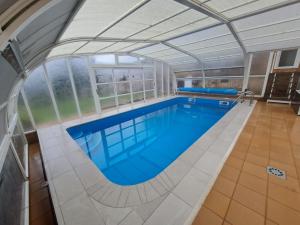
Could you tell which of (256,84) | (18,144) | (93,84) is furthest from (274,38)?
(18,144)

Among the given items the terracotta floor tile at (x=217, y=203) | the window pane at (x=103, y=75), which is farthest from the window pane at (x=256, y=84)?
the window pane at (x=103, y=75)

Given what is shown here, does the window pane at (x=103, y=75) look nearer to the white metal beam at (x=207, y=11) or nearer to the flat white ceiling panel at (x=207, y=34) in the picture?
the flat white ceiling panel at (x=207, y=34)

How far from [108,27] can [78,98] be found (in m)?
3.78

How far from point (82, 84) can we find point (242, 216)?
6550 millimetres

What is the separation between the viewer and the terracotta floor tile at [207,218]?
1569 mm

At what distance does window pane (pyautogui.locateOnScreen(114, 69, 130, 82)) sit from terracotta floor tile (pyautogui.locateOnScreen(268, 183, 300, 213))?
7058 millimetres

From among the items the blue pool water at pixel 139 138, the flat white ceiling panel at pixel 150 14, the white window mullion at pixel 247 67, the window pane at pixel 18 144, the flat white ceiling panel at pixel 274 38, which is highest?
the flat white ceiling panel at pixel 150 14

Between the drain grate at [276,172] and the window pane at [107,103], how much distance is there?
21.7ft

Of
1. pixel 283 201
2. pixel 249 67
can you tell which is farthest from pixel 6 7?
pixel 249 67

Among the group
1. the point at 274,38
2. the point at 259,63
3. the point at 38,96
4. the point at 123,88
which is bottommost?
the point at 123,88

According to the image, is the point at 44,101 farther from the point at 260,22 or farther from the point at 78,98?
the point at 260,22

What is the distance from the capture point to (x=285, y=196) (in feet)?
6.09

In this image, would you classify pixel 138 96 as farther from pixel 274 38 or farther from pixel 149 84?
pixel 274 38

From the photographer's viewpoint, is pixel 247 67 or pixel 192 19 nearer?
pixel 192 19
